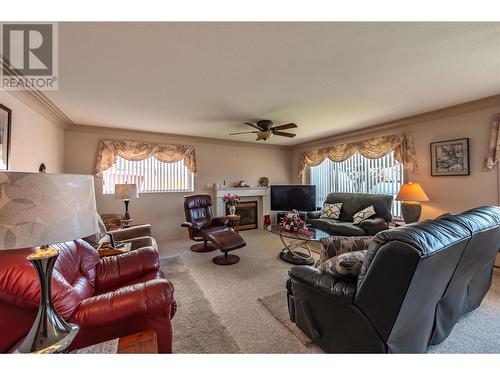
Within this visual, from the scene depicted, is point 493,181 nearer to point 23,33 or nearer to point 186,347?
point 186,347

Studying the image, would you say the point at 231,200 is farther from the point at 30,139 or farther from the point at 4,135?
the point at 4,135

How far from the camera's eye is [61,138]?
12.6 ft

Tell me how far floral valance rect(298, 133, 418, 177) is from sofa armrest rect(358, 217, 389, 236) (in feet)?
3.58

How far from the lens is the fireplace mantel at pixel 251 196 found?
5.25 meters

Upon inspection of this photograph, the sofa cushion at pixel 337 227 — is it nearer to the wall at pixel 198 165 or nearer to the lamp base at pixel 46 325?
the wall at pixel 198 165

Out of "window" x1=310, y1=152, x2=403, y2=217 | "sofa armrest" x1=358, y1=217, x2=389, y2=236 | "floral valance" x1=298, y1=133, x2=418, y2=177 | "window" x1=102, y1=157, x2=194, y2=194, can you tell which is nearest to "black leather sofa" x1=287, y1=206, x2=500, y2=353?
"sofa armrest" x1=358, y1=217, x2=389, y2=236

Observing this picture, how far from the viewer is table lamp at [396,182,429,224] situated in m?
3.31

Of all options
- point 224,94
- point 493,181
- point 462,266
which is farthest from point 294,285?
point 493,181

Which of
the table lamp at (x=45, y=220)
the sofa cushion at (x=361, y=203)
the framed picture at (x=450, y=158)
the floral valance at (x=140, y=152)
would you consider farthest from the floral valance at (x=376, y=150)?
the table lamp at (x=45, y=220)

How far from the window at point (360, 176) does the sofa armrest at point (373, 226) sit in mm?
727

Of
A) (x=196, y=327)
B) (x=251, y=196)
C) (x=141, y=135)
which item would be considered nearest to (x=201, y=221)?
(x=251, y=196)

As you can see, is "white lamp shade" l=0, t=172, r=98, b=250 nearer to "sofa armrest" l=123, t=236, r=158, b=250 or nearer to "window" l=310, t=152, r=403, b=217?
"sofa armrest" l=123, t=236, r=158, b=250

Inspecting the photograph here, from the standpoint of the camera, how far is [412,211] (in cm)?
340
